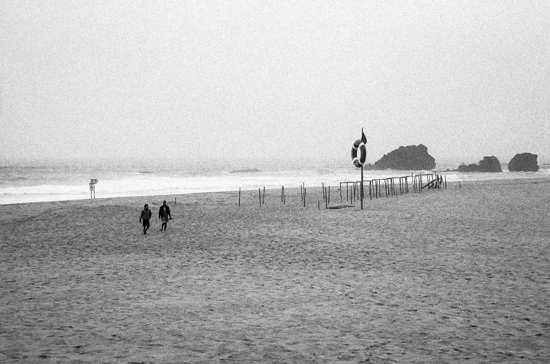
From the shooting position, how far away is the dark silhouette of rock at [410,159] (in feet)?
349

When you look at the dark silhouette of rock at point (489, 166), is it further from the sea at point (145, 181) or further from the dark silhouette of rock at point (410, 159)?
the dark silhouette of rock at point (410, 159)

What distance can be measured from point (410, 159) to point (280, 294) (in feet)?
341

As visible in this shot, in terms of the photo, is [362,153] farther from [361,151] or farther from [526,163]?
[526,163]

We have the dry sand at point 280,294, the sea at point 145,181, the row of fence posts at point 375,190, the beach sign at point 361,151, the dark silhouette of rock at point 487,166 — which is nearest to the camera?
the dry sand at point 280,294

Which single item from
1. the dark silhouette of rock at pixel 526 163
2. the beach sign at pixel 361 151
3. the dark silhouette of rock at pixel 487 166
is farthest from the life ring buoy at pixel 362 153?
the dark silhouette of rock at pixel 526 163

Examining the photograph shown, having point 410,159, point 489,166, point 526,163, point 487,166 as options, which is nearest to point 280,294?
point 487,166

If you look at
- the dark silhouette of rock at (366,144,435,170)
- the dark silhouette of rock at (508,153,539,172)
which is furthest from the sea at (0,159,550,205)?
the dark silhouette of rock at (366,144,435,170)

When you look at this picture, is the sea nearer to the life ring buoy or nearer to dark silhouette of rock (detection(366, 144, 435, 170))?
the life ring buoy

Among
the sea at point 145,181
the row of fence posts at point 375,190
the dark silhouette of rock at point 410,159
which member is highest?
the dark silhouette of rock at point 410,159

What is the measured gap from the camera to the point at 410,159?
10675cm

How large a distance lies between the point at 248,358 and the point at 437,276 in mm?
5791

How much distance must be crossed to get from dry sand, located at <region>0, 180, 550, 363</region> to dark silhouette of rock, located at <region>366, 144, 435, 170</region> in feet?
302

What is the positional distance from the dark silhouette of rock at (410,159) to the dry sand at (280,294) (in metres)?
92.0

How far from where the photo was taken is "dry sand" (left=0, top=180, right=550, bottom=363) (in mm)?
5602
